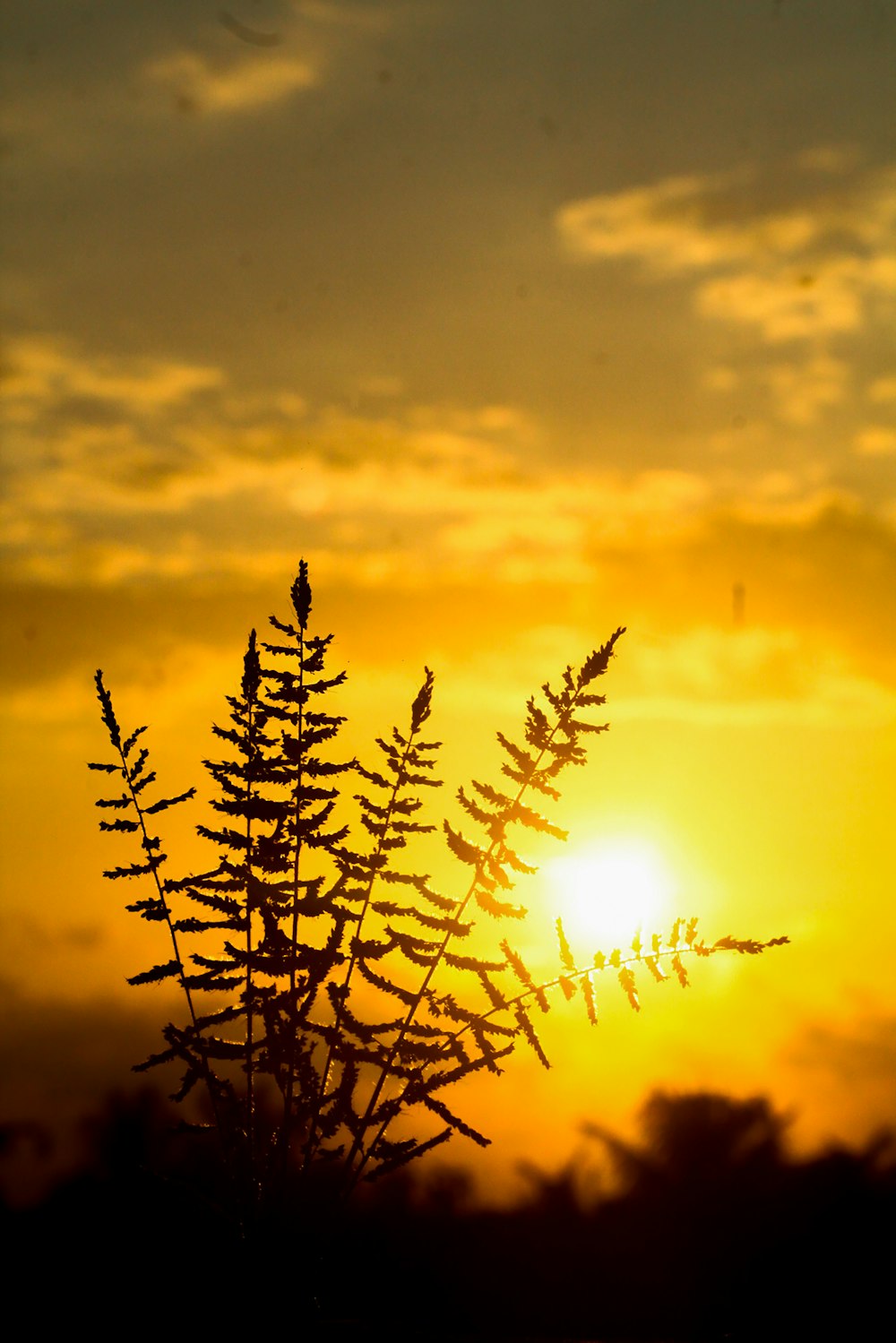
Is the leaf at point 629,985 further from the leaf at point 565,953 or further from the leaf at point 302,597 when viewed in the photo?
the leaf at point 302,597

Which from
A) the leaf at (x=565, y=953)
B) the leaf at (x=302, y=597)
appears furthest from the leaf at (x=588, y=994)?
the leaf at (x=302, y=597)

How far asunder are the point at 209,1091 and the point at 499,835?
1.85 metres

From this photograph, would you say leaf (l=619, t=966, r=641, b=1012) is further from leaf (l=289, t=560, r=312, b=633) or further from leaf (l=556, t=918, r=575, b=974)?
leaf (l=289, t=560, r=312, b=633)

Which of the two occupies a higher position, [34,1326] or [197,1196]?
[197,1196]

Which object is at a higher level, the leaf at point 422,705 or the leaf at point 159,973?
the leaf at point 422,705

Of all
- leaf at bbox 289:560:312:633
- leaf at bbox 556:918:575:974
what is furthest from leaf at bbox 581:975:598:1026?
leaf at bbox 289:560:312:633

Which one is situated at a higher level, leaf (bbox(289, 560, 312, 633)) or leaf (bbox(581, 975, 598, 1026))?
leaf (bbox(289, 560, 312, 633))

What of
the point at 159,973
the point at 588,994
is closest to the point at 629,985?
the point at 588,994

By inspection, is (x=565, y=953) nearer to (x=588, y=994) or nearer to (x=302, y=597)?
(x=588, y=994)

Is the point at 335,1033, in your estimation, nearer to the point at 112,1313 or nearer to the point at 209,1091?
the point at 209,1091

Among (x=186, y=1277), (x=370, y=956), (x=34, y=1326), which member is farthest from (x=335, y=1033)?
(x=34, y=1326)

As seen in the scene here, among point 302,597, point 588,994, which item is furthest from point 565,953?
point 302,597

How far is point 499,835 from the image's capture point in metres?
7.12

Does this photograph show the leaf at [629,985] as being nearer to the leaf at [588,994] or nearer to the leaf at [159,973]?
the leaf at [588,994]
